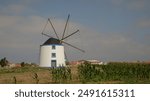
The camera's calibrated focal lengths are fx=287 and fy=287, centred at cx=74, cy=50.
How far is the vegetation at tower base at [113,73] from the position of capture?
83.8 feet

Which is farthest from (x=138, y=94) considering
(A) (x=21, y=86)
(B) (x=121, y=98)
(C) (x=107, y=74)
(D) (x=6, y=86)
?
(C) (x=107, y=74)

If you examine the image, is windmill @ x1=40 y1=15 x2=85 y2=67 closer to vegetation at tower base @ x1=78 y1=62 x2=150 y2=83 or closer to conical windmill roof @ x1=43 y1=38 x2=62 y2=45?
conical windmill roof @ x1=43 y1=38 x2=62 y2=45

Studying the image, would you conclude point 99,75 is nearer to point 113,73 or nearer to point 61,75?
point 113,73

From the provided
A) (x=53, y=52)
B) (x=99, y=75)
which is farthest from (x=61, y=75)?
(x=53, y=52)

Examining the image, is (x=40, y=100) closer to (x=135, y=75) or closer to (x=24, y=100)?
(x=24, y=100)

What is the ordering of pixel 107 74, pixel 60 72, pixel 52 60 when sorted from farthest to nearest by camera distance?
pixel 52 60
pixel 107 74
pixel 60 72

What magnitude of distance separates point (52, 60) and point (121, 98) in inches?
1688

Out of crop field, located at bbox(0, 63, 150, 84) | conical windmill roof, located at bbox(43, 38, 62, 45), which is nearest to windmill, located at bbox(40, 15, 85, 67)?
conical windmill roof, located at bbox(43, 38, 62, 45)

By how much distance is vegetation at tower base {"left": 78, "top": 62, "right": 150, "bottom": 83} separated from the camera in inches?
1006

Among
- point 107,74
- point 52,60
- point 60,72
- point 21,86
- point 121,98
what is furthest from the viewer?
point 52,60

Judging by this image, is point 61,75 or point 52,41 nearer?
point 61,75

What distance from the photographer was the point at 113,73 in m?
26.7

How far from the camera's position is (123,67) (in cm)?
2733

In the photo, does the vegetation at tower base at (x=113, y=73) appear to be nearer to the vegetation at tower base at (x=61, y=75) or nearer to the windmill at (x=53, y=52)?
the vegetation at tower base at (x=61, y=75)
